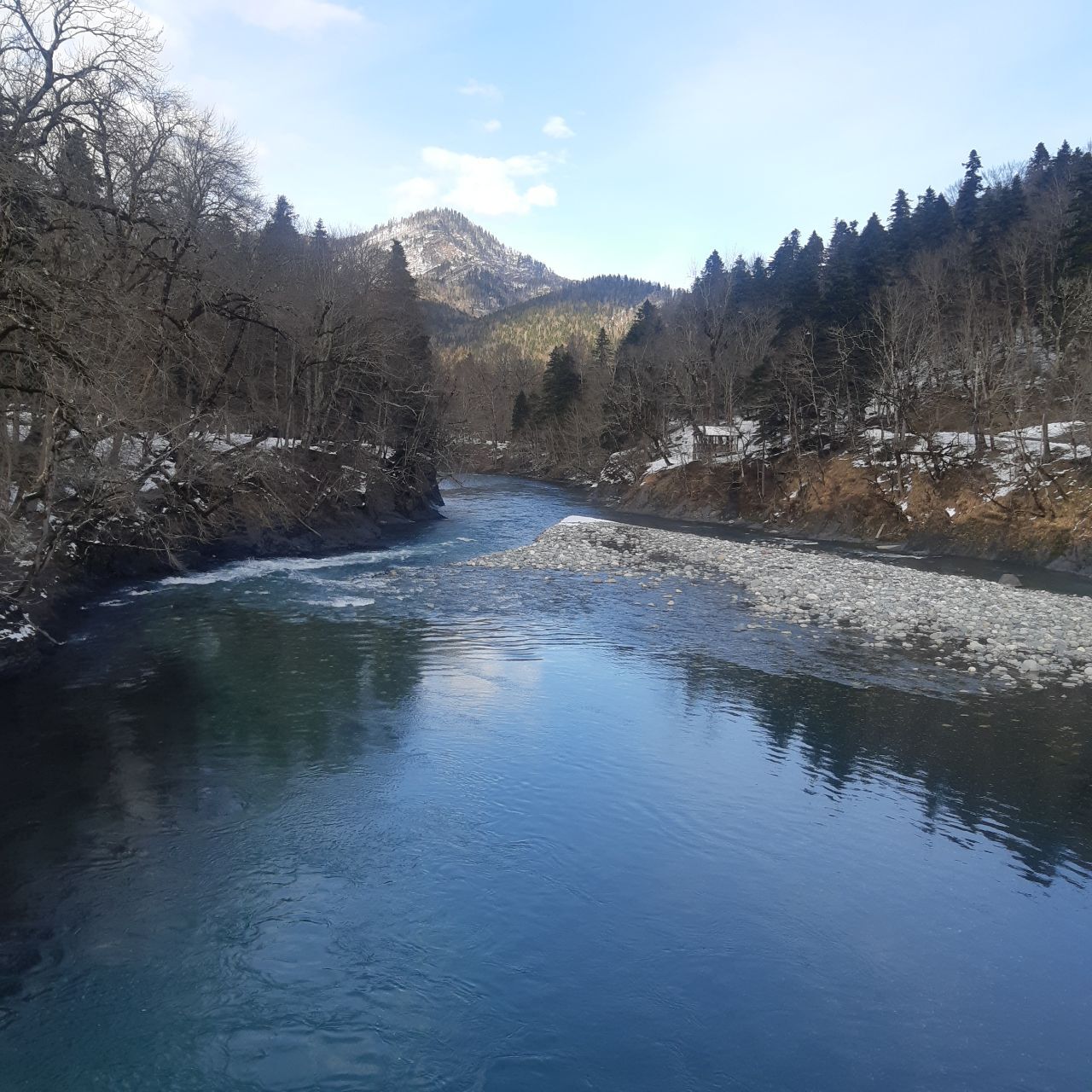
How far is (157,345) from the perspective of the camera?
1289 cm

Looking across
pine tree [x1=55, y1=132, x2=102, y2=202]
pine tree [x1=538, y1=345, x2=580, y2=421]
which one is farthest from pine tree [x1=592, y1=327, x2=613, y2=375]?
pine tree [x1=55, y1=132, x2=102, y2=202]

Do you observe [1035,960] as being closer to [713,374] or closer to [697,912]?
[697,912]

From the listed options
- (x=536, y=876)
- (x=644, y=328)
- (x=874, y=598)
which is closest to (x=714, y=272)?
(x=644, y=328)

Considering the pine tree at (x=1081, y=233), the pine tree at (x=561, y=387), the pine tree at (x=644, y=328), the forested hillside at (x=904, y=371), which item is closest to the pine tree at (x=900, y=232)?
the forested hillside at (x=904, y=371)

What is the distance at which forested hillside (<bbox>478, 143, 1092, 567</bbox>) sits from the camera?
34.7 metres

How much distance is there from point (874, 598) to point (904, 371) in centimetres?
2355

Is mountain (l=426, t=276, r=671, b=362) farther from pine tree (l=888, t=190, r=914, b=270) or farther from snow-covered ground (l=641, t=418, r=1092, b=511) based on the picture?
snow-covered ground (l=641, t=418, r=1092, b=511)

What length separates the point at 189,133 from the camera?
2397cm

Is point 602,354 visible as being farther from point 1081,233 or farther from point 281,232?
point 1081,233

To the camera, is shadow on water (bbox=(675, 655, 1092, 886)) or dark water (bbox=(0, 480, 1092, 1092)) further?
shadow on water (bbox=(675, 655, 1092, 886))

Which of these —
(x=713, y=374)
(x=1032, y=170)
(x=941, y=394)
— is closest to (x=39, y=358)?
(x=941, y=394)

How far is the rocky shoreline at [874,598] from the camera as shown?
1528 cm

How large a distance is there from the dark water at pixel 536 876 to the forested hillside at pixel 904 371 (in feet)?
78.1

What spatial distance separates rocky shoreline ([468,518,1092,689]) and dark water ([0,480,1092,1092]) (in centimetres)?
165
